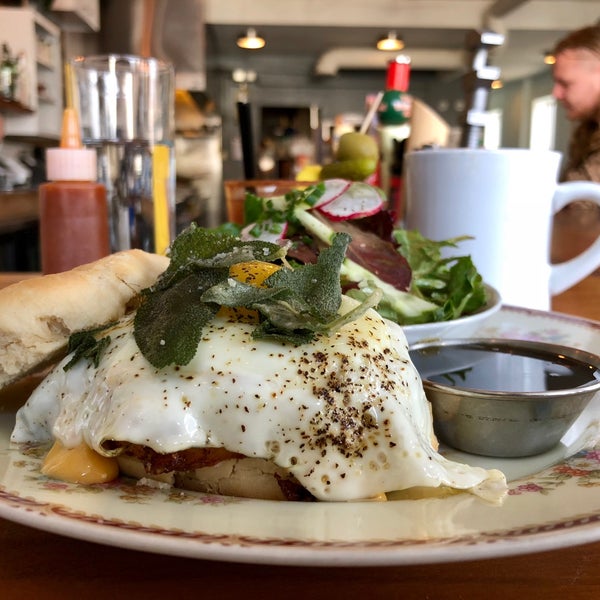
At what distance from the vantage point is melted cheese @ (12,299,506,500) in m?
0.53

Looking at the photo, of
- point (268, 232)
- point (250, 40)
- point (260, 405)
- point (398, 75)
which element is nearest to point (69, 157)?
point (268, 232)

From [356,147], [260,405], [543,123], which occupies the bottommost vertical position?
[260,405]

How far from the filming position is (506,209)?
126 cm

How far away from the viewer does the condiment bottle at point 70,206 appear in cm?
125

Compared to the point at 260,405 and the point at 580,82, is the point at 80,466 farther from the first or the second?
the point at 580,82

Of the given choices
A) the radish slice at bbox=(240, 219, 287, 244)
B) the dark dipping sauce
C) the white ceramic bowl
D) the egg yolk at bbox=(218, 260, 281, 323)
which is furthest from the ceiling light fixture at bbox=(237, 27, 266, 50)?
the egg yolk at bbox=(218, 260, 281, 323)

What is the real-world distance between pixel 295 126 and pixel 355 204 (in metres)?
11.1

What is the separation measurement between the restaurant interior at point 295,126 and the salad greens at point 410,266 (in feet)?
0.52

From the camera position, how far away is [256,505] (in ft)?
1.60

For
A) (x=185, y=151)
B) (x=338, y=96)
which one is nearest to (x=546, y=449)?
(x=185, y=151)

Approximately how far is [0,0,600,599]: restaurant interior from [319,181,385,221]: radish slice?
0.34 metres

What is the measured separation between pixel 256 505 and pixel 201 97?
789cm

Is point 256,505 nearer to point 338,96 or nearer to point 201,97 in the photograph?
point 201,97

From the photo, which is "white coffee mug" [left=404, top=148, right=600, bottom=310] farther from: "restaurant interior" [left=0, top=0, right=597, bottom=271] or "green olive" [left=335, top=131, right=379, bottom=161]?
"restaurant interior" [left=0, top=0, right=597, bottom=271]
